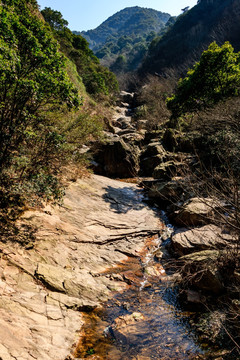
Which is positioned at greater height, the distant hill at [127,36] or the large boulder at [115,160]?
the distant hill at [127,36]

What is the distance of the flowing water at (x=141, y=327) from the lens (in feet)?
13.8

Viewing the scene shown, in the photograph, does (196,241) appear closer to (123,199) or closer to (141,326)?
(141,326)

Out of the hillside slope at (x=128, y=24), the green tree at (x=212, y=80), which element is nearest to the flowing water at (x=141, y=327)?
the green tree at (x=212, y=80)

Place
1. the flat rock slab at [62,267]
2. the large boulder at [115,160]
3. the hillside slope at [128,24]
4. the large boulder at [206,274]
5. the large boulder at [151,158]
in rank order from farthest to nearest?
the hillside slope at [128,24]
the large boulder at [151,158]
the large boulder at [115,160]
the large boulder at [206,274]
the flat rock slab at [62,267]

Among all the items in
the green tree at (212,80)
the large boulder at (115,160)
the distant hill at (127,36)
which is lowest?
the large boulder at (115,160)

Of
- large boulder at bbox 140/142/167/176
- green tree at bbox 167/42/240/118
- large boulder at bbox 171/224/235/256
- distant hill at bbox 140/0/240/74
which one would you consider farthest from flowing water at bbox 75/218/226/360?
distant hill at bbox 140/0/240/74

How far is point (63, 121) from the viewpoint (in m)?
9.59

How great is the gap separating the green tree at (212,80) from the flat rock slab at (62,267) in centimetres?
802

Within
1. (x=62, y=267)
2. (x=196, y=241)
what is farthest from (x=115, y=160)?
(x=62, y=267)

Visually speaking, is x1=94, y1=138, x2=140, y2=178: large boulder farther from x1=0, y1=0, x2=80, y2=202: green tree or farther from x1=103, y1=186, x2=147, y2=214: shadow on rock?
x1=0, y1=0, x2=80, y2=202: green tree

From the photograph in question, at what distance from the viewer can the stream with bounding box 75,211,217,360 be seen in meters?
4.21

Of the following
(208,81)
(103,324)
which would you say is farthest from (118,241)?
(208,81)

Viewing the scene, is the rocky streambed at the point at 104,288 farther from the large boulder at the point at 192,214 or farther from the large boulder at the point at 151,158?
the large boulder at the point at 151,158

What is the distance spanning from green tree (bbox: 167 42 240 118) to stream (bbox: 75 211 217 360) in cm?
1078
